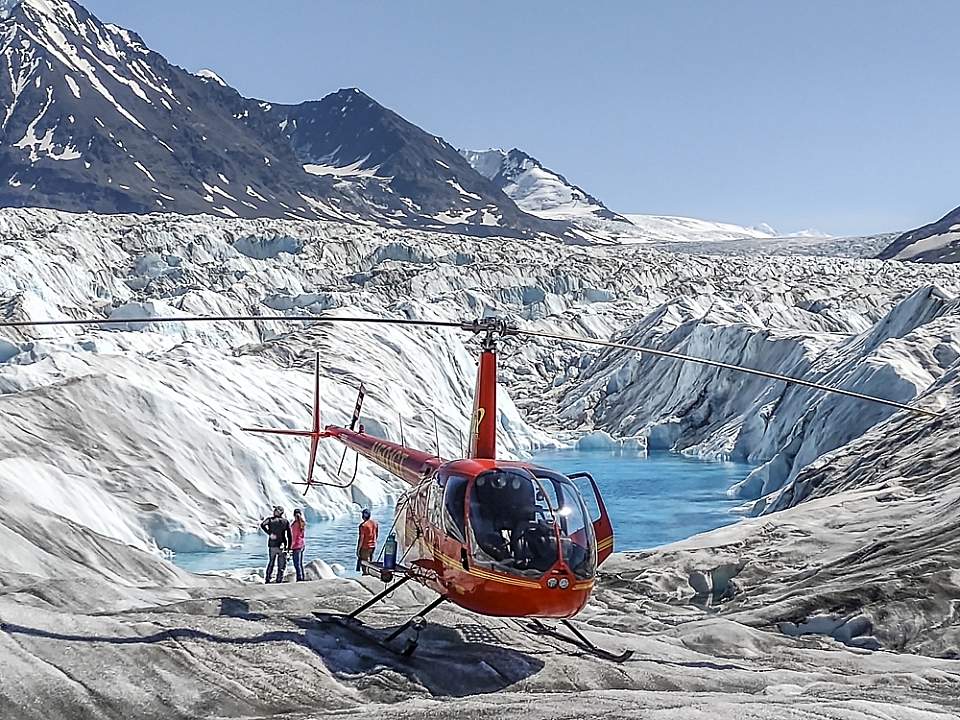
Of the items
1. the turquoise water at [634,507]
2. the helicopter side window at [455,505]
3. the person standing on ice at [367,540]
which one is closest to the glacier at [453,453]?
the person standing on ice at [367,540]

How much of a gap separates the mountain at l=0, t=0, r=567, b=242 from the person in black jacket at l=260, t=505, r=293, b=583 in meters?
136

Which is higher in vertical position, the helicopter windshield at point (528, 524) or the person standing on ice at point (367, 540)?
the helicopter windshield at point (528, 524)

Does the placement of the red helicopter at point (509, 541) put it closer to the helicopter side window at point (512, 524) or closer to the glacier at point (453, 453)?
the helicopter side window at point (512, 524)

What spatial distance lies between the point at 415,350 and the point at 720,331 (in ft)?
46.5

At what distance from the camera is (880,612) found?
11.2 m

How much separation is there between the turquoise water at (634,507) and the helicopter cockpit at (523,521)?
535 inches

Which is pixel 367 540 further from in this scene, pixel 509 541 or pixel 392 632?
pixel 509 541

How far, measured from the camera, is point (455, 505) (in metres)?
8.59

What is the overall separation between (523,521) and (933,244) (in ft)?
376

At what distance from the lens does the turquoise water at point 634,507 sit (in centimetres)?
2261

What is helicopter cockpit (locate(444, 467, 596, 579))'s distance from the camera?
8.09 meters

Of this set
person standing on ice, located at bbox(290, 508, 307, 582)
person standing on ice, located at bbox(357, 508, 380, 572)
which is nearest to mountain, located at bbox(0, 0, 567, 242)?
person standing on ice, located at bbox(290, 508, 307, 582)

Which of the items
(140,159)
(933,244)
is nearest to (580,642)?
(933,244)

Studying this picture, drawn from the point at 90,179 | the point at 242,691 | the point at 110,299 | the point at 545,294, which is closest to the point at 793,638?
the point at 242,691
